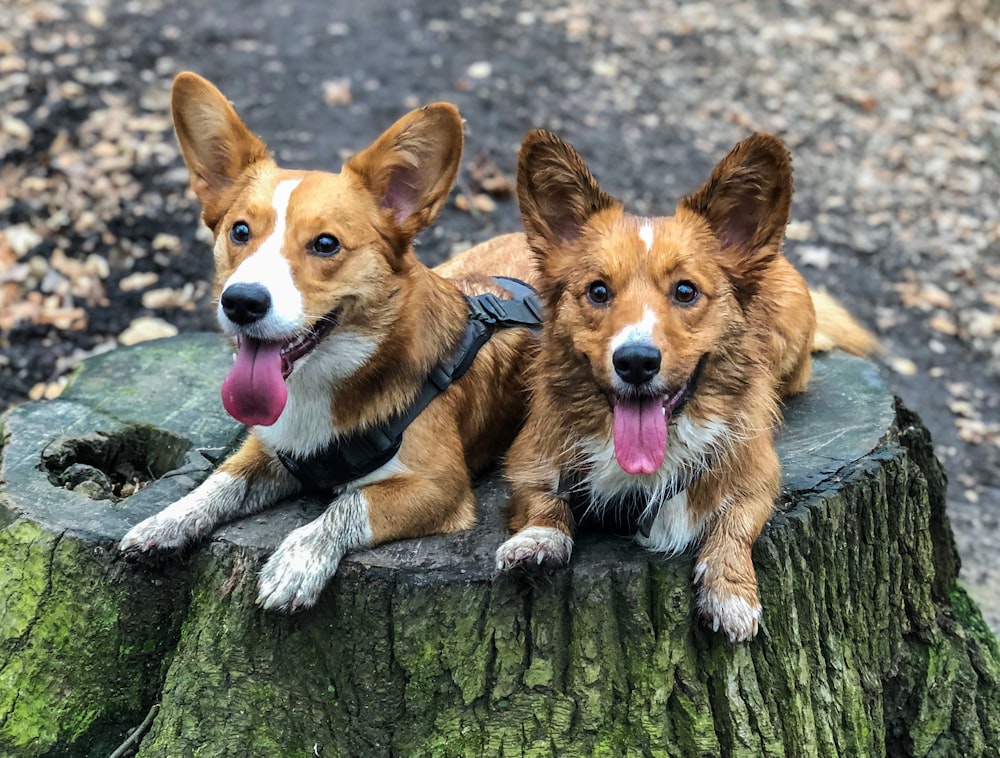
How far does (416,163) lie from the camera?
363 centimetres

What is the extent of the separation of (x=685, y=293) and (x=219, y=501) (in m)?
1.86

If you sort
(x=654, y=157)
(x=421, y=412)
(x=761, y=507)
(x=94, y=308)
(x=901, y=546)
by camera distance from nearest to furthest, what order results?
1. (x=761, y=507)
2. (x=421, y=412)
3. (x=901, y=546)
4. (x=94, y=308)
5. (x=654, y=157)

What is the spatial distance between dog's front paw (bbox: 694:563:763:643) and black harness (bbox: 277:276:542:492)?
119cm

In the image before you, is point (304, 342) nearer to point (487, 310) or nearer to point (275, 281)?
point (275, 281)

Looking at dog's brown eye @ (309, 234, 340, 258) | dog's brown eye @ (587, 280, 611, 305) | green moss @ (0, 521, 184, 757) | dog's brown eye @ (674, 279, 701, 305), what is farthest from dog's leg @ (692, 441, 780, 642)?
green moss @ (0, 521, 184, 757)

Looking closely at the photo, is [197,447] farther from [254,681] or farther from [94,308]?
[94,308]

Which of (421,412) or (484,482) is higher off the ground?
(421,412)

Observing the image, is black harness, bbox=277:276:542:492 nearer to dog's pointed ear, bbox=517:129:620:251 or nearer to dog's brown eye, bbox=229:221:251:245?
dog's pointed ear, bbox=517:129:620:251

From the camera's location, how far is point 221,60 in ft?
32.6

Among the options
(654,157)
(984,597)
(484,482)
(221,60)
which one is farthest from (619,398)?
(221,60)

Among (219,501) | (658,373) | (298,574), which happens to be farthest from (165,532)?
(658,373)

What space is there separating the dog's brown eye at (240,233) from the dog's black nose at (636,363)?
1381 millimetres

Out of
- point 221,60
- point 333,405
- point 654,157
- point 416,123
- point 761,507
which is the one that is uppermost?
point 416,123

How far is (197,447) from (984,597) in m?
4.87
